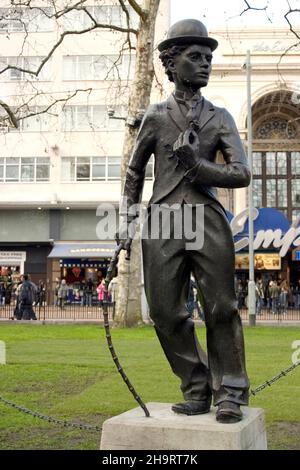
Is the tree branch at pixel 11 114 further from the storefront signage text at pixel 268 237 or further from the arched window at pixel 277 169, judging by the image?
the arched window at pixel 277 169

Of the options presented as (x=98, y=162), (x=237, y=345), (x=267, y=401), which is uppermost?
(x=98, y=162)

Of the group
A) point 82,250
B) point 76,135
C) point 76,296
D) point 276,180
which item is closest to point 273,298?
point 76,296

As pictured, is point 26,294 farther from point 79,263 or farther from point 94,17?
point 94,17

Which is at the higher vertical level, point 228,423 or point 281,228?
point 281,228

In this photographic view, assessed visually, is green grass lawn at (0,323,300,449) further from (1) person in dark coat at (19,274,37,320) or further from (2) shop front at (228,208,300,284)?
(2) shop front at (228,208,300,284)

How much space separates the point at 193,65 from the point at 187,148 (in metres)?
0.69

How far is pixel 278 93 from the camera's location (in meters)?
36.0

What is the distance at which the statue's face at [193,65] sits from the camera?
4410mm

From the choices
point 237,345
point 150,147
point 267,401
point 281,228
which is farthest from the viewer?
point 281,228

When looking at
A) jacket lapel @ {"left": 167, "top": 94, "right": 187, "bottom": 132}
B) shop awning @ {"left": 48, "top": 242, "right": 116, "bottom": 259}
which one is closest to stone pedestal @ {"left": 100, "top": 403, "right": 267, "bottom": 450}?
jacket lapel @ {"left": 167, "top": 94, "right": 187, "bottom": 132}
